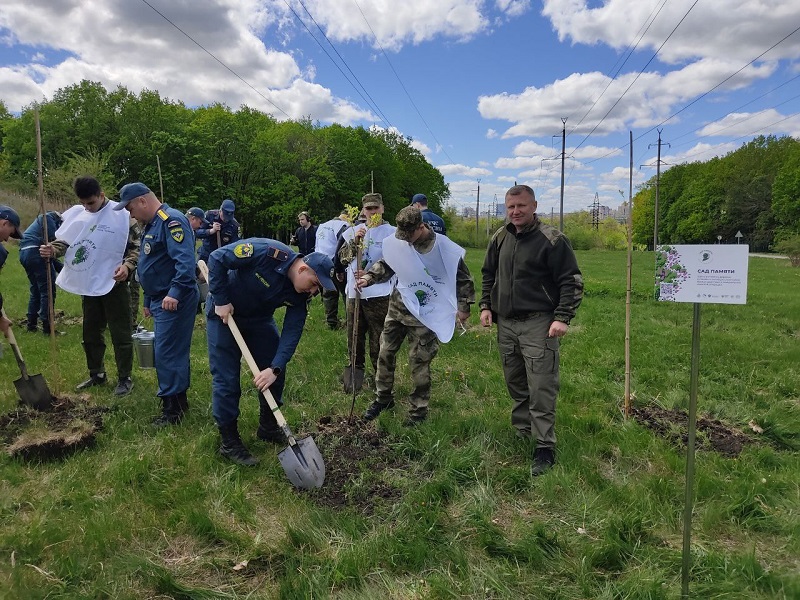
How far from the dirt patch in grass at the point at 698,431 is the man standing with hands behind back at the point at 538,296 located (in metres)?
1.35

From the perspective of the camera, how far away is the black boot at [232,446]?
3.88 m

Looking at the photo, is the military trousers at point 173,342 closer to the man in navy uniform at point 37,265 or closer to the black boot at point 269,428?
the black boot at point 269,428

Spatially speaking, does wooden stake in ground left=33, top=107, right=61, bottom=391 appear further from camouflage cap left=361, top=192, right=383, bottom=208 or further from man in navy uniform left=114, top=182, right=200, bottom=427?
camouflage cap left=361, top=192, right=383, bottom=208

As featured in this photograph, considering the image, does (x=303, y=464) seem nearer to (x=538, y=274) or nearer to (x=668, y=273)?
(x=538, y=274)

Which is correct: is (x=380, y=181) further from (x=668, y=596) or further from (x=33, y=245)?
(x=668, y=596)

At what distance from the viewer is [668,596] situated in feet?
8.21

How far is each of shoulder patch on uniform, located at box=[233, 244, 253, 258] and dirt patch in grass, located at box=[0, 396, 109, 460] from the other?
2009 millimetres

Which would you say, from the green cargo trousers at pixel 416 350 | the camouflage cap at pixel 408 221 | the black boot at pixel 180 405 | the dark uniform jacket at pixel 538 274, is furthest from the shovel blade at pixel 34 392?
the dark uniform jacket at pixel 538 274

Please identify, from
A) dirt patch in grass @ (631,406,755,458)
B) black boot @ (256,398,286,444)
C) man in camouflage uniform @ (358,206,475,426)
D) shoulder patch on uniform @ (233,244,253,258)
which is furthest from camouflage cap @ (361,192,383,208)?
dirt patch in grass @ (631,406,755,458)

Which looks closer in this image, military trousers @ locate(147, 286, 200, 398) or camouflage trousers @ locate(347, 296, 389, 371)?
military trousers @ locate(147, 286, 200, 398)

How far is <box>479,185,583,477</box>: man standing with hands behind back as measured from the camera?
3732 mm

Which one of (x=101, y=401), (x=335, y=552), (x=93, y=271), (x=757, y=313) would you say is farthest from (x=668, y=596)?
(x=757, y=313)

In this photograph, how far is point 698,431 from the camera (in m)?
4.59

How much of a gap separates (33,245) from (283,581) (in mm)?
6763
